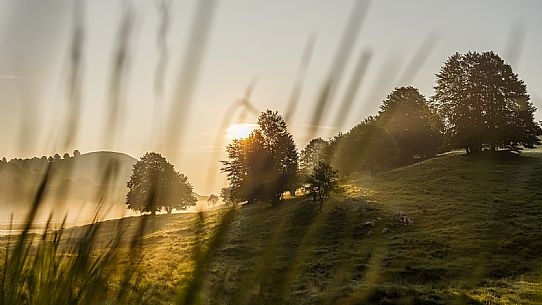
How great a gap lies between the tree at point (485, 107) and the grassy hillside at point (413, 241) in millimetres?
3288

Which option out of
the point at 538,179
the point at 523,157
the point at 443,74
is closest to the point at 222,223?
the point at 538,179

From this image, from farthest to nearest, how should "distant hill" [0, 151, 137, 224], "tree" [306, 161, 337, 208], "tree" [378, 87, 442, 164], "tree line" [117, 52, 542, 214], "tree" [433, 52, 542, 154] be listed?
"tree" [378, 87, 442, 164], "tree" [433, 52, 542, 154], "tree line" [117, 52, 542, 214], "tree" [306, 161, 337, 208], "distant hill" [0, 151, 137, 224]

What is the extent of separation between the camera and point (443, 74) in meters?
67.9

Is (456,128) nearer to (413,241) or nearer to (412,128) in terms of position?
(412,128)

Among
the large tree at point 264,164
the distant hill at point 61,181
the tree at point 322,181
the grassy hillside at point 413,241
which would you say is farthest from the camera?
the large tree at point 264,164

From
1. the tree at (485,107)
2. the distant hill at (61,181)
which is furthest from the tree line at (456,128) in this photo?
the distant hill at (61,181)

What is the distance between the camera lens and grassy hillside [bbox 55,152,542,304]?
1877 centimetres

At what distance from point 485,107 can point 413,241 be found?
38450mm

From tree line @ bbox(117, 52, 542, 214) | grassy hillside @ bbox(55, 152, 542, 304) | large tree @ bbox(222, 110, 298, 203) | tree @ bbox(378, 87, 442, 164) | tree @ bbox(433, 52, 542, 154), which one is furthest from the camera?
tree @ bbox(378, 87, 442, 164)

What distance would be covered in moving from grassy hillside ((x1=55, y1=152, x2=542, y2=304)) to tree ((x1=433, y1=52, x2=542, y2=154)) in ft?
10.8

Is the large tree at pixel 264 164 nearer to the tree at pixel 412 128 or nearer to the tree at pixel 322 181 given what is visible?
the tree at pixel 322 181

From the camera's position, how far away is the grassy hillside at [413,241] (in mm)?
18766

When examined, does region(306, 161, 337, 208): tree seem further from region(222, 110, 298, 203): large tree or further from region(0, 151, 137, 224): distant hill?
region(0, 151, 137, 224): distant hill

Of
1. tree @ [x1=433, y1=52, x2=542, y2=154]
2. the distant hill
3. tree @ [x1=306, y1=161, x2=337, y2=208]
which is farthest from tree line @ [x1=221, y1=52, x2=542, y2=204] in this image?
the distant hill
